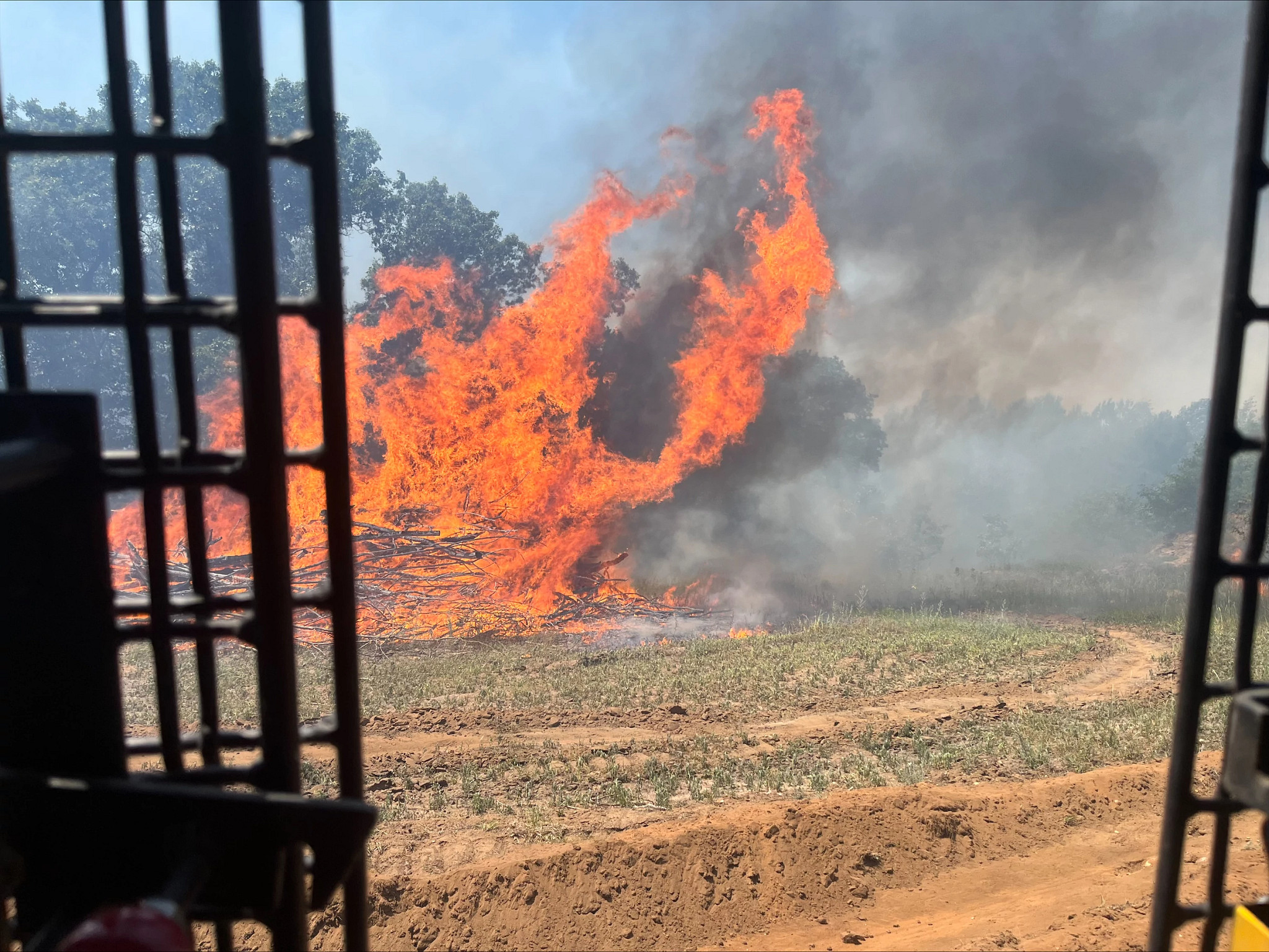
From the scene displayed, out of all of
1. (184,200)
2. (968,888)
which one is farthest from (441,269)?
(968,888)

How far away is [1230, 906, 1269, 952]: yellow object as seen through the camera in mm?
2578

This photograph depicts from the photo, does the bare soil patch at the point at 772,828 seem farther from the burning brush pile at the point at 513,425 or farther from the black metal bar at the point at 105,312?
the burning brush pile at the point at 513,425

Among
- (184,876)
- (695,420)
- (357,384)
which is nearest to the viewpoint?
(184,876)

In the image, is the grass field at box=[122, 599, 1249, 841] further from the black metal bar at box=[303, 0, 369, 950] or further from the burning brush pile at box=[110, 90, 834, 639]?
the burning brush pile at box=[110, 90, 834, 639]

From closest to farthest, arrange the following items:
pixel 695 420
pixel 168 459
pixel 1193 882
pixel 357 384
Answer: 1. pixel 168 459
2. pixel 1193 882
3. pixel 357 384
4. pixel 695 420

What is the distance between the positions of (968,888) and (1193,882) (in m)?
1.50

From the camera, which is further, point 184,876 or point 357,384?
point 357,384

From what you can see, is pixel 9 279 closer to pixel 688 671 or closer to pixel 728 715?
pixel 728 715

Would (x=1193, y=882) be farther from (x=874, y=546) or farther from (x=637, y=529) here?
(x=874, y=546)

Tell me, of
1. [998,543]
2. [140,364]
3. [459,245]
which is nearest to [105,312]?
[140,364]

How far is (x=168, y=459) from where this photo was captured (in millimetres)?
2186

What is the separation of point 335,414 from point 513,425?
2629 cm

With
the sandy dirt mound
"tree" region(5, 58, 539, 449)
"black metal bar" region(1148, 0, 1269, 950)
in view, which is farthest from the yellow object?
"tree" region(5, 58, 539, 449)

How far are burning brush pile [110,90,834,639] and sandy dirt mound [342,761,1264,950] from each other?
18.2m
